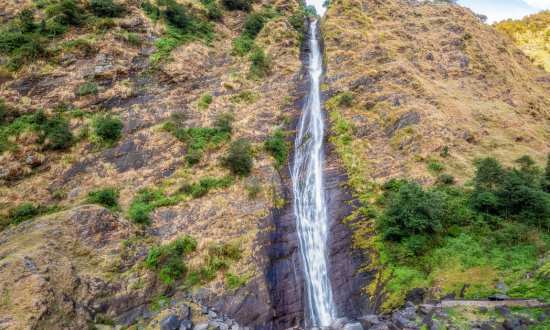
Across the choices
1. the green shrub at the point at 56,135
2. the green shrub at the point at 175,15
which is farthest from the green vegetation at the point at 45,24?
the green shrub at the point at 56,135

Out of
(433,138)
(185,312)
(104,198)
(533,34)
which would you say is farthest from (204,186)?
(533,34)

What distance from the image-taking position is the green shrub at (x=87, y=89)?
2462cm

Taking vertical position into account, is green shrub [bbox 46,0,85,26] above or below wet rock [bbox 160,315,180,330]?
above

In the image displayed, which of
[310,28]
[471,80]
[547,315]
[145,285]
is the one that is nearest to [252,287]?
[145,285]

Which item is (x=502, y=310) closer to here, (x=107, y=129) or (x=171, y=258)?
(x=171, y=258)

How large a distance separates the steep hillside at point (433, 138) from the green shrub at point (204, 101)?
11.0 m

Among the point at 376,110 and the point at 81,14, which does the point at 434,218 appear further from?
the point at 81,14

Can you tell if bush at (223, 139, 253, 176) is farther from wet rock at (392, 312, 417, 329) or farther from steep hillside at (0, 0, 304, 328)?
wet rock at (392, 312, 417, 329)

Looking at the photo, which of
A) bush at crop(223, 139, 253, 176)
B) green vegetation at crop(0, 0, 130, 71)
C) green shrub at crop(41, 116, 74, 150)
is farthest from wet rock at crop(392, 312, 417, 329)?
green vegetation at crop(0, 0, 130, 71)

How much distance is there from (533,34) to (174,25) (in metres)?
49.0

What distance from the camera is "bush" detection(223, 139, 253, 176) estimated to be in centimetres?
2220

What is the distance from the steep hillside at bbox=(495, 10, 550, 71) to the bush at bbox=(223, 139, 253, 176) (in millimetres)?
42645

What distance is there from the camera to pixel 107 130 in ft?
74.7

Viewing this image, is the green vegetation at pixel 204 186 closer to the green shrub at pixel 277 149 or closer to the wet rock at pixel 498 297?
the green shrub at pixel 277 149
